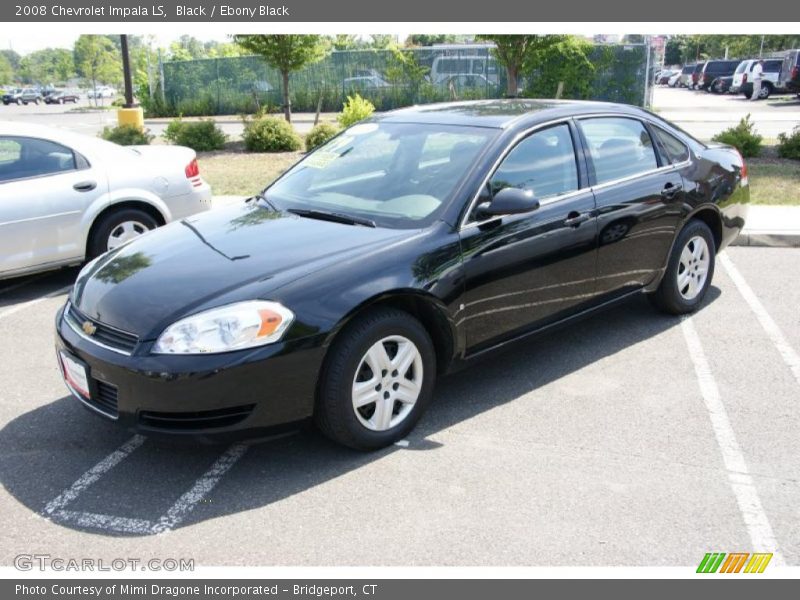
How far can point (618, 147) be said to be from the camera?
17.2 ft

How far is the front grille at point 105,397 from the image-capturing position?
3.60 metres

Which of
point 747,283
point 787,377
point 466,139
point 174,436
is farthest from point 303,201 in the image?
point 747,283

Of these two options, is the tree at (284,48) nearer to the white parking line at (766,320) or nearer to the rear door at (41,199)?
the rear door at (41,199)

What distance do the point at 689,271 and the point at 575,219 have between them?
1575mm

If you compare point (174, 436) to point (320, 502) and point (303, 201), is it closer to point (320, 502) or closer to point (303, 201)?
point (320, 502)

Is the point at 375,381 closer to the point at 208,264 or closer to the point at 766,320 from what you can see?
the point at 208,264

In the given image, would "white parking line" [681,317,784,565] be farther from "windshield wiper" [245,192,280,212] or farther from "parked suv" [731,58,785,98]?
"parked suv" [731,58,785,98]

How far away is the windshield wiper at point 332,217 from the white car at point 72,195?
2.15 metres

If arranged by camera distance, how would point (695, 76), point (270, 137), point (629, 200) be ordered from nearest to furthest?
point (629, 200)
point (270, 137)
point (695, 76)

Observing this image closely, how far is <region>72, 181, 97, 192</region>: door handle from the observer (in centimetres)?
672

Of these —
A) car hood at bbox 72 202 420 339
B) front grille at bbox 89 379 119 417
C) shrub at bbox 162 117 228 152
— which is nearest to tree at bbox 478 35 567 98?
shrub at bbox 162 117 228 152

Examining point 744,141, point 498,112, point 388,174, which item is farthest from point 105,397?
point 744,141

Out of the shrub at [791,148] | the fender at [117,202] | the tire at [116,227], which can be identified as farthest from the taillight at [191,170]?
the shrub at [791,148]

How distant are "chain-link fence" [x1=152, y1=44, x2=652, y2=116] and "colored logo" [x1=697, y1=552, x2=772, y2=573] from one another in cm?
2366
